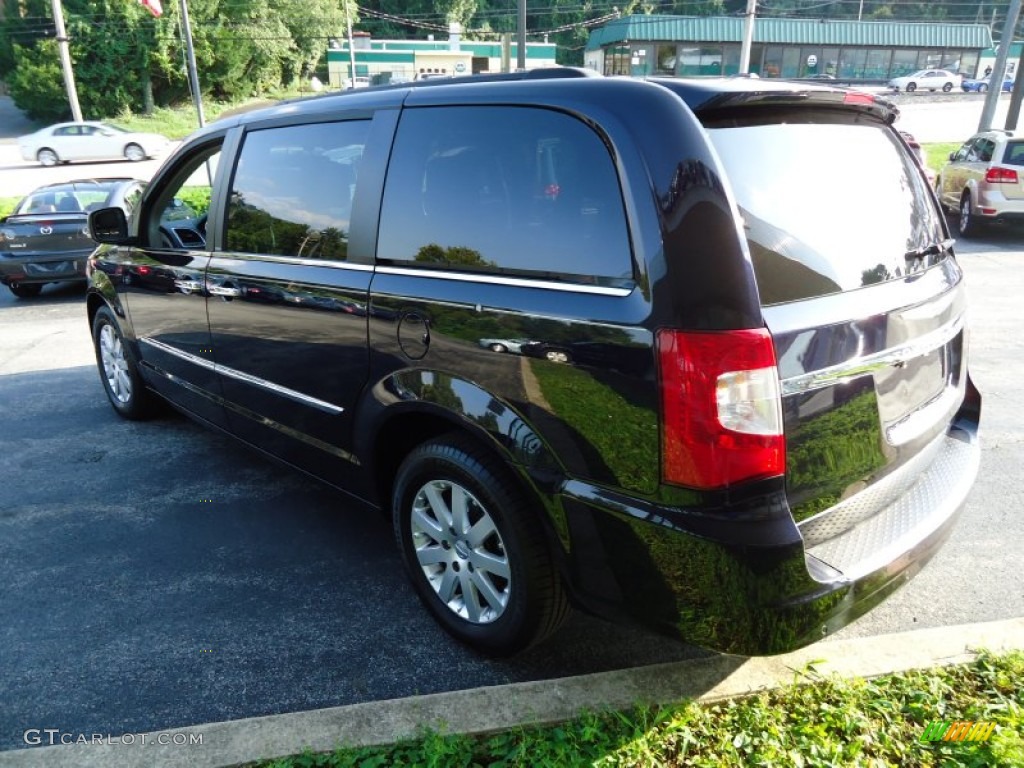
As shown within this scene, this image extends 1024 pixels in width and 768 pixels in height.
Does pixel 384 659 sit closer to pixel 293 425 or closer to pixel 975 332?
pixel 293 425

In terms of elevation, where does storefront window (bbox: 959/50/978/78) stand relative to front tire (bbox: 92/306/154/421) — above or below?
above

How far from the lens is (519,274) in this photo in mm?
2375

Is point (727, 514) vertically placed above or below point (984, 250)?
above

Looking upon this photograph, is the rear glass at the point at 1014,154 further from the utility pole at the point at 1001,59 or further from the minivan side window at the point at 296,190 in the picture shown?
the minivan side window at the point at 296,190

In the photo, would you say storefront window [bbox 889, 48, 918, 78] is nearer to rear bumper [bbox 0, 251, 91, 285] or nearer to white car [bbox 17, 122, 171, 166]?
white car [bbox 17, 122, 171, 166]

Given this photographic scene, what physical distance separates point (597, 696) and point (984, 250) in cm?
1208

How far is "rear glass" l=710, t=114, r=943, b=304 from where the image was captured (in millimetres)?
2094

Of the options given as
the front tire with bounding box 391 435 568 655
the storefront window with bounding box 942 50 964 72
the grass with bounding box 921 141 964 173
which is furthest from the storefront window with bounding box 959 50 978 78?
the front tire with bounding box 391 435 568 655

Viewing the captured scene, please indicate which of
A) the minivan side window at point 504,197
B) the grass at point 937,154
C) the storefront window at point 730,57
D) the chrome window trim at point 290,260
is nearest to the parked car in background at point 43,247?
the chrome window trim at point 290,260

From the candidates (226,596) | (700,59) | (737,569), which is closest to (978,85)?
(700,59)

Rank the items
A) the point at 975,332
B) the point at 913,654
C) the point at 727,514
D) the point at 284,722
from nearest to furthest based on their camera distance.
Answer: the point at 727,514
the point at 284,722
the point at 913,654
the point at 975,332

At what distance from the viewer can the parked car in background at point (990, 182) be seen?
38.7 feet

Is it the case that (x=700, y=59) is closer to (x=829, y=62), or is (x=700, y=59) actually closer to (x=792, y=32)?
(x=792, y=32)

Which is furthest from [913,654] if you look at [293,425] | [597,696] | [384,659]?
[293,425]
